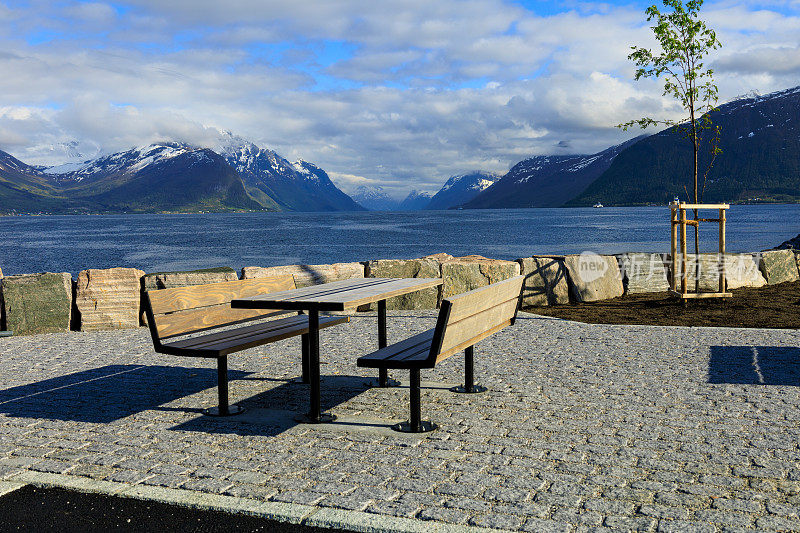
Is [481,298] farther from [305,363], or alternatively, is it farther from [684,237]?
[684,237]

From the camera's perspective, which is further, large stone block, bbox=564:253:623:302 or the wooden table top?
large stone block, bbox=564:253:623:302

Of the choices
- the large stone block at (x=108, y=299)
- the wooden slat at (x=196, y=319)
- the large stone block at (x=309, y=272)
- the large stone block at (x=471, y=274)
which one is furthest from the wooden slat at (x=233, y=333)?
the large stone block at (x=471, y=274)

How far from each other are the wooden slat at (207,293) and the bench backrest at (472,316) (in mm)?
2468

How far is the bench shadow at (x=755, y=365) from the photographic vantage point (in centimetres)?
642

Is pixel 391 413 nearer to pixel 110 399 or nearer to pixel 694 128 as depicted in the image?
pixel 110 399

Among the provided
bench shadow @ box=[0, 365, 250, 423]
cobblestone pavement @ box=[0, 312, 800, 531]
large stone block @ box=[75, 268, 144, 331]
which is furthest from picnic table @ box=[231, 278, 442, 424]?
large stone block @ box=[75, 268, 144, 331]

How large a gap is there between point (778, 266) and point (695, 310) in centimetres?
469

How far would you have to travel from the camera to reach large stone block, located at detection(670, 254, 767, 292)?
13391 millimetres

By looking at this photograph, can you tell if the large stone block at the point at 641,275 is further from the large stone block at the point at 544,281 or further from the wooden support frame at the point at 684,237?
the large stone block at the point at 544,281

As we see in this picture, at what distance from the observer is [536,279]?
12.2m

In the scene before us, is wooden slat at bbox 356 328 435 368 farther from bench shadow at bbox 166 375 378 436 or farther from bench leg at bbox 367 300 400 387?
bench leg at bbox 367 300 400 387

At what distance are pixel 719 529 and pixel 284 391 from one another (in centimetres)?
404

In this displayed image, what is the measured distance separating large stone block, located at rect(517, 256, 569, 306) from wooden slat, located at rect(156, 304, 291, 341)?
6349 mm

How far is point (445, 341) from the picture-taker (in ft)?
15.8
